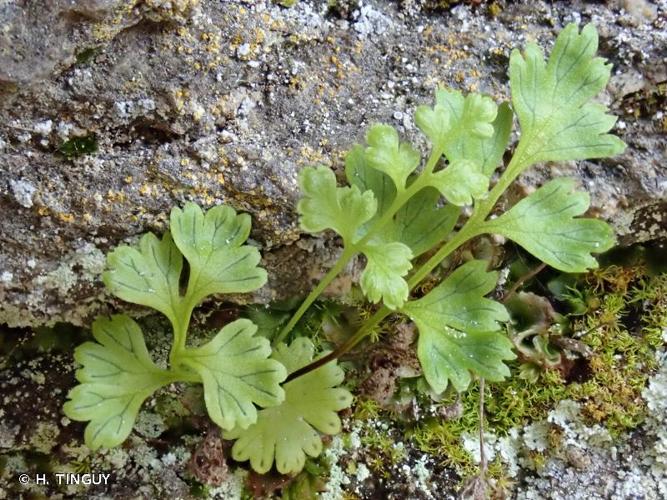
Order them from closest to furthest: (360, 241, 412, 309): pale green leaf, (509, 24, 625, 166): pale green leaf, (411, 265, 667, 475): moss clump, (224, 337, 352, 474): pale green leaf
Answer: (360, 241, 412, 309): pale green leaf < (509, 24, 625, 166): pale green leaf < (224, 337, 352, 474): pale green leaf < (411, 265, 667, 475): moss clump

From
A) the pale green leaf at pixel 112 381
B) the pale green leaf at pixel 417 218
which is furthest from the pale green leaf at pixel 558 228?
the pale green leaf at pixel 112 381

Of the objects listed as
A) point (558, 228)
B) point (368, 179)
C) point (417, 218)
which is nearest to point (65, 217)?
point (368, 179)

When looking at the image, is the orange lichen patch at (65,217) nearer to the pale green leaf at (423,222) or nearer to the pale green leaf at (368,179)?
the pale green leaf at (368,179)

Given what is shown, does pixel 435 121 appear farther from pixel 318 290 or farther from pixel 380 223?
pixel 318 290

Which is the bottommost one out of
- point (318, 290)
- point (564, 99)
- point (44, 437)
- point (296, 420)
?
point (44, 437)

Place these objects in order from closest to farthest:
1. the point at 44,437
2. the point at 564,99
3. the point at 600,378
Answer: the point at 564,99 → the point at 44,437 → the point at 600,378

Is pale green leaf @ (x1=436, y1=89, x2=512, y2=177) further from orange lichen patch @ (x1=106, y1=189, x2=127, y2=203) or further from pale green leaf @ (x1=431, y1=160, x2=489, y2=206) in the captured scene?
orange lichen patch @ (x1=106, y1=189, x2=127, y2=203)

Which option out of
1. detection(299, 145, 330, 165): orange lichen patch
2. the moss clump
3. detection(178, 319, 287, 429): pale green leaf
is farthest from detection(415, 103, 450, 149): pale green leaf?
the moss clump
